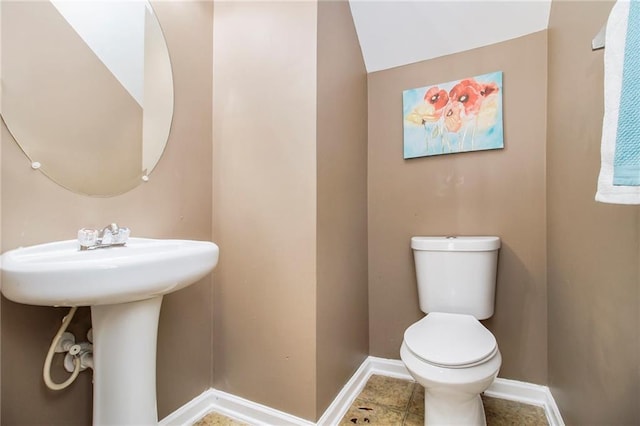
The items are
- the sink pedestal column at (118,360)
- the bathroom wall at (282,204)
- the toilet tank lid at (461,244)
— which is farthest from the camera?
the toilet tank lid at (461,244)

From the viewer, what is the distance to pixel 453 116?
62.3 inches

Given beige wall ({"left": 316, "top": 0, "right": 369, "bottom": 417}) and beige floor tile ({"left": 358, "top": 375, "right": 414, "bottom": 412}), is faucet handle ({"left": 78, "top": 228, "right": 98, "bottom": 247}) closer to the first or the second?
beige wall ({"left": 316, "top": 0, "right": 369, "bottom": 417})

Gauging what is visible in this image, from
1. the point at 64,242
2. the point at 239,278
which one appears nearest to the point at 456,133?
the point at 239,278

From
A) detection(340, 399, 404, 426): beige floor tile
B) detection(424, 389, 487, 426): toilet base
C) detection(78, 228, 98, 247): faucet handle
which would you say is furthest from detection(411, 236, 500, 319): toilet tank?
detection(78, 228, 98, 247): faucet handle

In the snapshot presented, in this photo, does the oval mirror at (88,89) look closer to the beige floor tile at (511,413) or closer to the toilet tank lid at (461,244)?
the toilet tank lid at (461,244)

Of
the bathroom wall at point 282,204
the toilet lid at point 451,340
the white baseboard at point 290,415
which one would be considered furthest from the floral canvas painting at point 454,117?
the white baseboard at point 290,415

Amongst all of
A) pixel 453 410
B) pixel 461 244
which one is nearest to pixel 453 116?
pixel 461 244

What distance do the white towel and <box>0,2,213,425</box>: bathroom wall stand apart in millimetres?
1371

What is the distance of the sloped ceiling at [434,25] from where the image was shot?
1.44m

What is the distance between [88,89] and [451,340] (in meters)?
1.58

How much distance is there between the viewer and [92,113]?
1.02 m

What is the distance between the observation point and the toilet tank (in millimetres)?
1367

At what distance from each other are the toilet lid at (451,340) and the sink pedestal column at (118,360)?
0.92m

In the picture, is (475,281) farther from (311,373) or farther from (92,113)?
(92,113)
